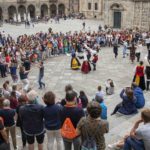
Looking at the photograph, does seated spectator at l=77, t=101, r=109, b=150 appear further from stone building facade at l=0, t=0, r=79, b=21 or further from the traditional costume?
stone building facade at l=0, t=0, r=79, b=21

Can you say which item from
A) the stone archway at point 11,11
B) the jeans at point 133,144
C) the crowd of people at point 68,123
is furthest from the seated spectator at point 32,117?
the stone archway at point 11,11

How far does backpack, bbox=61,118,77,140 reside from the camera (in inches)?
250

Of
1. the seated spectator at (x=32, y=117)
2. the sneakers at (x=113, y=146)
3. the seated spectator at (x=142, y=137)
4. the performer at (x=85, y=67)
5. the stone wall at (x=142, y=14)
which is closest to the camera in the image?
the seated spectator at (x=142, y=137)

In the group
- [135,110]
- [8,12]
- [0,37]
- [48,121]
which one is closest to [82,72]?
[135,110]

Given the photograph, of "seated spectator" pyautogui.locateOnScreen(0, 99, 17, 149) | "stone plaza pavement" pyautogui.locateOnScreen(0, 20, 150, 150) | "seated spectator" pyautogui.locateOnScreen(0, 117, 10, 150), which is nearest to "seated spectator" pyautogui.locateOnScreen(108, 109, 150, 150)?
"seated spectator" pyautogui.locateOnScreen(0, 117, 10, 150)

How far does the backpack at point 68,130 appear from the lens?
6.36 meters

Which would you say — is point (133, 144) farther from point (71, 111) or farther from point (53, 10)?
point (53, 10)

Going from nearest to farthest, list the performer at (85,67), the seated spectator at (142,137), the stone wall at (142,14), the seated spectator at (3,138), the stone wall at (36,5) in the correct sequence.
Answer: the seated spectator at (142,137) → the seated spectator at (3,138) → the performer at (85,67) → the stone wall at (142,14) → the stone wall at (36,5)

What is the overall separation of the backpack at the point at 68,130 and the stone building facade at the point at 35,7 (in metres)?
49.0

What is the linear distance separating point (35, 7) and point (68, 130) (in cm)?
5076

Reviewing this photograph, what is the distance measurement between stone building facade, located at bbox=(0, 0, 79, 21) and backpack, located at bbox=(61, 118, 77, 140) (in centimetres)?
4897

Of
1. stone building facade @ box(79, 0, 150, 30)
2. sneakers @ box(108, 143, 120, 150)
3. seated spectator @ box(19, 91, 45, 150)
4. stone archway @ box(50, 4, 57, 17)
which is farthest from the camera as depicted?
stone archway @ box(50, 4, 57, 17)

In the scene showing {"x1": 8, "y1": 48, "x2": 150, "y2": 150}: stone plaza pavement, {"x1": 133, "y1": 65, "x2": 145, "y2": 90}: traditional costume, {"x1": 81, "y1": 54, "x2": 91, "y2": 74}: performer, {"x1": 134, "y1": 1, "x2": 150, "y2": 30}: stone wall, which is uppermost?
{"x1": 134, "y1": 1, "x2": 150, "y2": 30}: stone wall

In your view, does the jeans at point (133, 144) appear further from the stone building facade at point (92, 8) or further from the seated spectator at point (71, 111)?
the stone building facade at point (92, 8)
